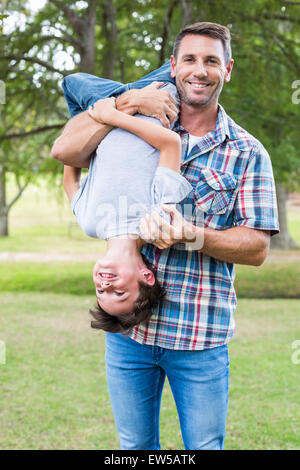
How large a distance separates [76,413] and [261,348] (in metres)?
2.67

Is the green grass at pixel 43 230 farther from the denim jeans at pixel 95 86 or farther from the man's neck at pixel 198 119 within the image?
the man's neck at pixel 198 119

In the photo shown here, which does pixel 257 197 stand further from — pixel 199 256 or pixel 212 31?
pixel 212 31

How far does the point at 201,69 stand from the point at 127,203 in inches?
20.8

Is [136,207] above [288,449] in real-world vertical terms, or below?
above

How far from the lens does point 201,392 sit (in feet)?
6.04

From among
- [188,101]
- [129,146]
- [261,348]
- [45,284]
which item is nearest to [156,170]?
[129,146]

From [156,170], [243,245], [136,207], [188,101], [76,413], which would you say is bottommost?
[76,413]

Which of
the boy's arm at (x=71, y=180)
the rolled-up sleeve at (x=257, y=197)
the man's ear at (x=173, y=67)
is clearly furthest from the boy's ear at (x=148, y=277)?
the man's ear at (x=173, y=67)

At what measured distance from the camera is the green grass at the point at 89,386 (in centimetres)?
376

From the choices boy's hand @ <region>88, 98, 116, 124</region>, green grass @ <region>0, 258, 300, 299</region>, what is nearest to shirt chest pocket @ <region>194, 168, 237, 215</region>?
boy's hand @ <region>88, 98, 116, 124</region>

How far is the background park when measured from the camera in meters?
4.04

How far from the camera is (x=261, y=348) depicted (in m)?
6.09
